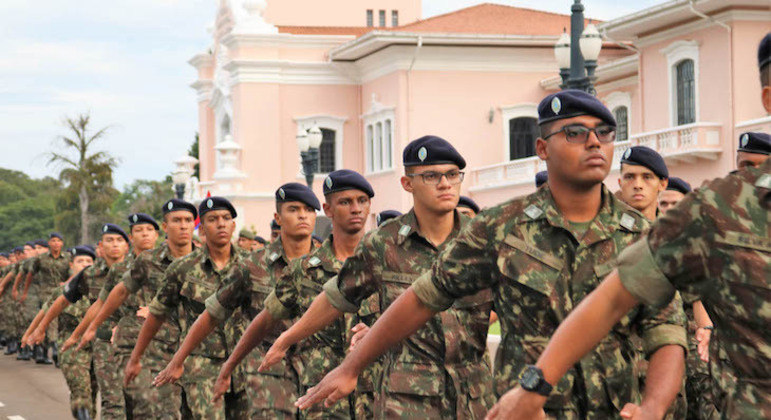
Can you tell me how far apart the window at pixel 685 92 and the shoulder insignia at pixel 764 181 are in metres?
31.2

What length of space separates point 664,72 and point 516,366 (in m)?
31.4

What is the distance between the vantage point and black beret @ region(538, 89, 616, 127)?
467 cm

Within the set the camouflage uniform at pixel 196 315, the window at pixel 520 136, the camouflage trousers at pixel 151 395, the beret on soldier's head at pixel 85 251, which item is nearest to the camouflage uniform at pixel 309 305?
the camouflage uniform at pixel 196 315

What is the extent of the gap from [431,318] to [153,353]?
17.4ft

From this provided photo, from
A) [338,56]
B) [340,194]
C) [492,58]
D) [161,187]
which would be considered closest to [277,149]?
[338,56]

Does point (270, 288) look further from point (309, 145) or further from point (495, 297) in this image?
point (309, 145)

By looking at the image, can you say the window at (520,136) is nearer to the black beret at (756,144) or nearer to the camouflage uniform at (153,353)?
the camouflage uniform at (153,353)

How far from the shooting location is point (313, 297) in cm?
809

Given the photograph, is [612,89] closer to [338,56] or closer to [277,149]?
[338,56]

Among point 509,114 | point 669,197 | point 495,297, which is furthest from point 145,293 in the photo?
point 509,114

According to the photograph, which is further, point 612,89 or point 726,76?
point 612,89

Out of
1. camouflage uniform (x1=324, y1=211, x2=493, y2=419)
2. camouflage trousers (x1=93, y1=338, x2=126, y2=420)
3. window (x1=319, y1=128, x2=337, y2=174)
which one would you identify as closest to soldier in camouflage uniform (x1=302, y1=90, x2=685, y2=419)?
camouflage uniform (x1=324, y1=211, x2=493, y2=419)

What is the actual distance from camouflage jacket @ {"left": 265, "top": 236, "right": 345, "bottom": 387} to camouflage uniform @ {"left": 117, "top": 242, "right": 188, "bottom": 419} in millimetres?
2841

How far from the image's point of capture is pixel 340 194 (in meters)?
8.30
